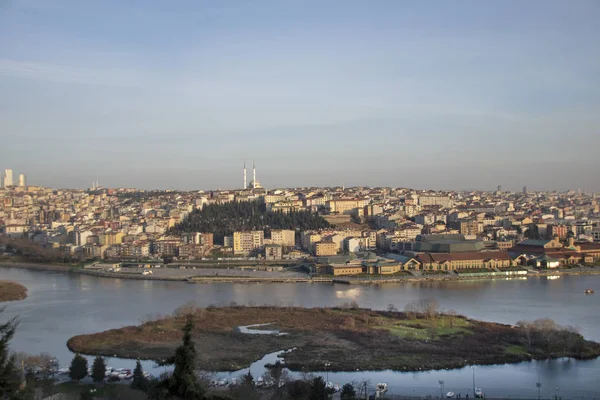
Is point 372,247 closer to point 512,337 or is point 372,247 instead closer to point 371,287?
point 371,287

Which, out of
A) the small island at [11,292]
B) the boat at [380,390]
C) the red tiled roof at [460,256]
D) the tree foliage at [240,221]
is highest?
the tree foliage at [240,221]

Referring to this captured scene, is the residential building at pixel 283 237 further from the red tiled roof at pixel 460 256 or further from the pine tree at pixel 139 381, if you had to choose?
the pine tree at pixel 139 381

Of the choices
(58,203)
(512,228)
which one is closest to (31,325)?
(512,228)

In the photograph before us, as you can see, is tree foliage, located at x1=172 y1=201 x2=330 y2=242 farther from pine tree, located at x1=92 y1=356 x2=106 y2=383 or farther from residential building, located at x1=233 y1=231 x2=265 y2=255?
pine tree, located at x1=92 y1=356 x2=106 y2=383

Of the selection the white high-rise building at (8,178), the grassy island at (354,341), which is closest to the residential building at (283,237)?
the grassy island at (354,341)

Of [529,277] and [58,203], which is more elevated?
[58,203]

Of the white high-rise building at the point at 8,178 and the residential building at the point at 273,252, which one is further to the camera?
the white high-rise building at the point at 8,178

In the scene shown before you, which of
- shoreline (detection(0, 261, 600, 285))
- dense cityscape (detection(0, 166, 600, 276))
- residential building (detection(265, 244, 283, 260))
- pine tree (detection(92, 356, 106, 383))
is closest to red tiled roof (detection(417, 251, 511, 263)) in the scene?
dense cityscape (detection(0, 166, 600, 276))

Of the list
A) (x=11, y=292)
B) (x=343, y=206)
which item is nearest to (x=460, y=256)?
(x=11, y=292)
